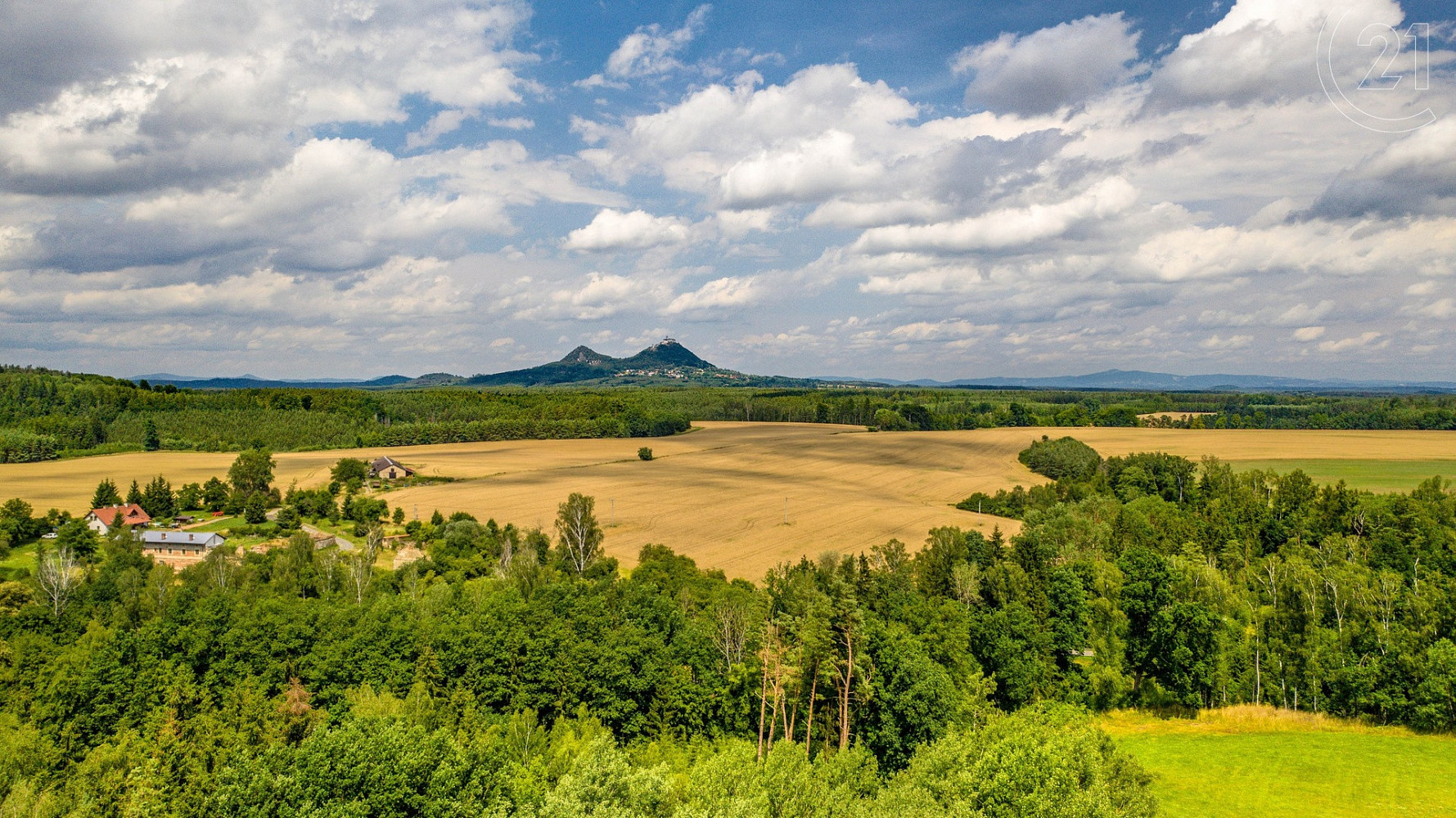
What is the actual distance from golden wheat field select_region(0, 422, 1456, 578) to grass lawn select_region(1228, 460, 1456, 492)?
8.97 feet

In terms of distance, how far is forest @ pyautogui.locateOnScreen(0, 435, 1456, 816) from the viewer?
24.0 meters

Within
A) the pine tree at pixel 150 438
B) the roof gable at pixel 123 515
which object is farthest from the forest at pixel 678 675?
the pine tree at pixel 150 438

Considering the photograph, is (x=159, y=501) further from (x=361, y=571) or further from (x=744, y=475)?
(x=744, y=475)

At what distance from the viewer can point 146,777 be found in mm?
25297

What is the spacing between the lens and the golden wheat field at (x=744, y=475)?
270 ft

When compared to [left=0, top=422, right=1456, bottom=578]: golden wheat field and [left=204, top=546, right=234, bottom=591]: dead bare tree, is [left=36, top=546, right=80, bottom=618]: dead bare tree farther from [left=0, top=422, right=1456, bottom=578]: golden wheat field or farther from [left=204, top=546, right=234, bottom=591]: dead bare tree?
[left=0, top=422, right=1456, bottom=578]: golden wheat field

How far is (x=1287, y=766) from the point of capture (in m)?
33.6

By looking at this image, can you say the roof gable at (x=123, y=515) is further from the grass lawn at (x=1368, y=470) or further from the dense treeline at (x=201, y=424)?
the grass lawn at (x=1368, y=470)

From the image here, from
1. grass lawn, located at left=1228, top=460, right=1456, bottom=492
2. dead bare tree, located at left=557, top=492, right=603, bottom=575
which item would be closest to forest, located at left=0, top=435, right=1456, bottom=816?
dead bare tree, located at left=557, top=492, right=603, bottom=575

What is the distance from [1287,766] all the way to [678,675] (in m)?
29.0

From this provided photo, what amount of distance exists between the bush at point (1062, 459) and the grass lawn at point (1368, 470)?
2139cm

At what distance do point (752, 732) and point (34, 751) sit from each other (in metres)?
29.9

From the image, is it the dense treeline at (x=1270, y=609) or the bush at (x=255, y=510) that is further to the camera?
the bush at (x=255, y=510)

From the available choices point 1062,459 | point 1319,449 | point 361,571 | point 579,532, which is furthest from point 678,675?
point 1319,449
